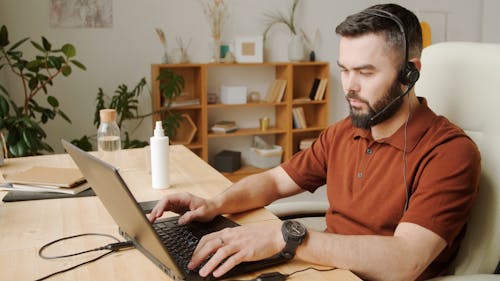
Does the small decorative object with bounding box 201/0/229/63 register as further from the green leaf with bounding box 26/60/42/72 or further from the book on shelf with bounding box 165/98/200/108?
the green leaf with bounding box 26/60/42/72

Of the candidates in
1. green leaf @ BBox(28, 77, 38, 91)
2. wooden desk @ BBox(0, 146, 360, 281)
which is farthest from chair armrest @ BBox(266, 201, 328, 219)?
green leaf @ BBox(28, 77, 38, 91)

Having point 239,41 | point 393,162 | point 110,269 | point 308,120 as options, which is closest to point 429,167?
point 393,162

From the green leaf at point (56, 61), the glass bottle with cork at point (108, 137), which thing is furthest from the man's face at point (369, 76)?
the green leaf at point (56, 61)

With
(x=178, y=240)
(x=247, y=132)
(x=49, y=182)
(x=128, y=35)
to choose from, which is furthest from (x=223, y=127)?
(x=178, y=240)

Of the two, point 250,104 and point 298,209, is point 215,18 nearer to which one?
point 250,104

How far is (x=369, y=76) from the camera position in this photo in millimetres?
1359

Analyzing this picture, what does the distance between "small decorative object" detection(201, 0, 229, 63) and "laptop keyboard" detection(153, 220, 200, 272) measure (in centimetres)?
318

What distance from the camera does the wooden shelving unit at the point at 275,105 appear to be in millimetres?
4234

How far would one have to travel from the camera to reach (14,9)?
3.74 meters

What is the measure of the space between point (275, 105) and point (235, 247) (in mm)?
3686

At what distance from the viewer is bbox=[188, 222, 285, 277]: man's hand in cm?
99

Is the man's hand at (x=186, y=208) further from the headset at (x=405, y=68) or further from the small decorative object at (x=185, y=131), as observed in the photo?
the small decorative object at (x=185, y=131)

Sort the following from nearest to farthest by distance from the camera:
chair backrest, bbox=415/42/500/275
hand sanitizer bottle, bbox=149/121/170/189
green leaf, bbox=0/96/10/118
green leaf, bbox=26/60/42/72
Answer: chair backrest, bbox=415/42/500/275 → hand sanitizer bottle, bbox=149/121/170/189 → green leaf, bbox=0/96/10/118 → green leaf, bbox=26/60/42/72

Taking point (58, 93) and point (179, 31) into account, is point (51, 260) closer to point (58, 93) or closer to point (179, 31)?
point (58, 93)
